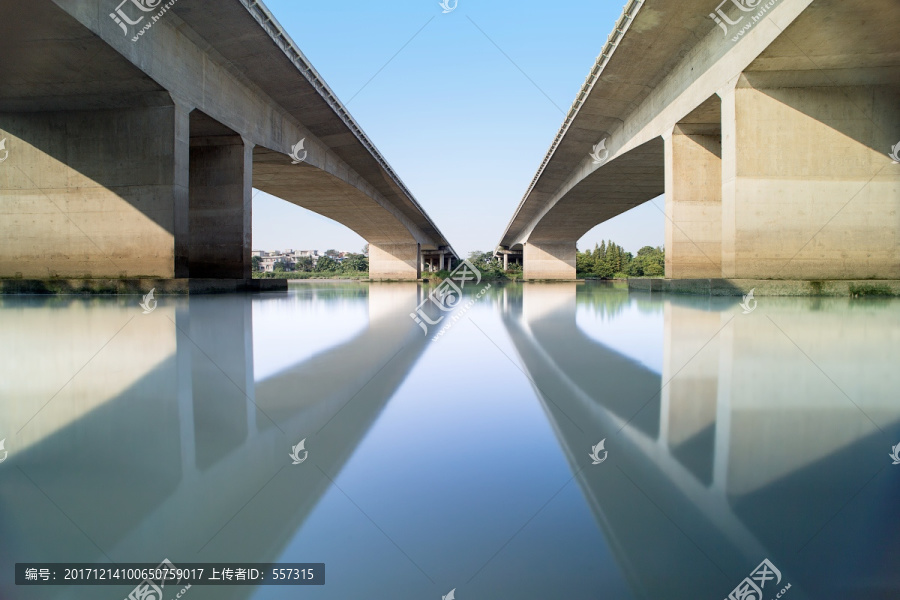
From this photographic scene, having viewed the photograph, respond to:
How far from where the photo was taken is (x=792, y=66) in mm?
13531

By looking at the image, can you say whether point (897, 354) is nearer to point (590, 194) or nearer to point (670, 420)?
point (670, 420)

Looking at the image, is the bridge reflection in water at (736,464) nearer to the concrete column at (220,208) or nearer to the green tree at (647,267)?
the concrete column at (220,208)

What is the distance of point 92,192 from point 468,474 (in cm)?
1766

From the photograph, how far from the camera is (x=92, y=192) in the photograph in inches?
605

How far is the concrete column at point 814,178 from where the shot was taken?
564 inches

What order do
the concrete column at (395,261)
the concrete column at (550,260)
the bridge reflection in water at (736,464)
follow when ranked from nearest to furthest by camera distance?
1. the bridge reflection in water at (736,464)
2. the concrete column at (550,260)
3. the concrete column at (395,261)

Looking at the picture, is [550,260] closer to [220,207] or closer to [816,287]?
[220,207]

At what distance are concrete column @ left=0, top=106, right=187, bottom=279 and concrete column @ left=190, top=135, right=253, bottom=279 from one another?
168 inches

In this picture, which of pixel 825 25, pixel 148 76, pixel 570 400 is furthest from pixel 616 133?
pixel 570 400

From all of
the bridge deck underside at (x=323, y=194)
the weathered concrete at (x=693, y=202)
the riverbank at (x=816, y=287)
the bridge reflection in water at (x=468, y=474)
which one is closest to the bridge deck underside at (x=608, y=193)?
the weathered concrete at (x=693, y=202)

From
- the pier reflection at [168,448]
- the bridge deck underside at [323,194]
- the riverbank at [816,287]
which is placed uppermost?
the bridge deck underside at [323,194]

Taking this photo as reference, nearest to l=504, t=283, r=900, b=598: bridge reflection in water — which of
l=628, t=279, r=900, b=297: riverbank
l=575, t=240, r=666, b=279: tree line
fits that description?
l=628, t=279, r=900, b=297: riverbank

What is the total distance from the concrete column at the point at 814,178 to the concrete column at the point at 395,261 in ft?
143

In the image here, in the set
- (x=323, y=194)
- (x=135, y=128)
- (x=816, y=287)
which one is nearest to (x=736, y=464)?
(x=816, y=287)
